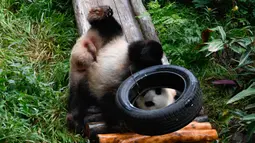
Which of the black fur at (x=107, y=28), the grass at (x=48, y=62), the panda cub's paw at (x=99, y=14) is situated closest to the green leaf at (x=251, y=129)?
the grass at (x=48, y=62)

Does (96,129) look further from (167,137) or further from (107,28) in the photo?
(107,28)

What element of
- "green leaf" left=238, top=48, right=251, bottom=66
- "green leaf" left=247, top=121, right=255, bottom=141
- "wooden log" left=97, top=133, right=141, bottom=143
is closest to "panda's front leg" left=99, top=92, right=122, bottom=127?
"wooden log" left=97, top=133, right=141, bottom=143

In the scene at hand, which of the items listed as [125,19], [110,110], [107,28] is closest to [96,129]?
[110,110]

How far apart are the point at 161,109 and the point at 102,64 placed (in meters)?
1.15

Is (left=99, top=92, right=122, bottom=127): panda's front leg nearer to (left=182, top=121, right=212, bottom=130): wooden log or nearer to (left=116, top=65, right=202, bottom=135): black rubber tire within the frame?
(left=116, top=65, right=202, bottom=135): black rubber tire

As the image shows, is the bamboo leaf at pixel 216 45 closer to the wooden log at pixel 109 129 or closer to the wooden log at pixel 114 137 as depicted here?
the wooden log at pixel 109 129

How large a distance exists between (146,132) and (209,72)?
254cm

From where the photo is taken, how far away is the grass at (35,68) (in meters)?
5.40

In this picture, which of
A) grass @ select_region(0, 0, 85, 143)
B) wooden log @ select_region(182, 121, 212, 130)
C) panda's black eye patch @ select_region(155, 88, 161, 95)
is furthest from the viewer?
grass @ select_region(0, 0, 85, 143)

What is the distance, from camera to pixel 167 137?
481 cm

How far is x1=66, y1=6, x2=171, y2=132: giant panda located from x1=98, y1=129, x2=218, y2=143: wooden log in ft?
0.93

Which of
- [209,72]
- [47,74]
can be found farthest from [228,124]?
[47,74]

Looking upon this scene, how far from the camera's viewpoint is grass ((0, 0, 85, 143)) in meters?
5.40

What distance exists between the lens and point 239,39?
19.8ft
